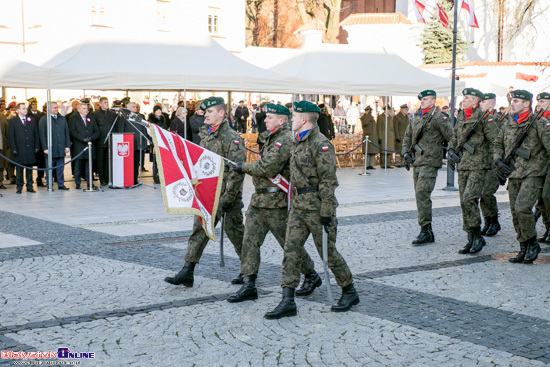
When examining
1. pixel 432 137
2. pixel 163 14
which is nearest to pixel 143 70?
pixel 432 137

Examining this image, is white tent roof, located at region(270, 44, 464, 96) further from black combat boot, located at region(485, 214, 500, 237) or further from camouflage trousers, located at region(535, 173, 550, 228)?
camouflage trousers, located at region(535, 173, 550, 228)

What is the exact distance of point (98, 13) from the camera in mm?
35656

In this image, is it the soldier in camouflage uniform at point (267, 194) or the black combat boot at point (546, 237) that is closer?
the soldier in camouflage uniform at point (267, 194)

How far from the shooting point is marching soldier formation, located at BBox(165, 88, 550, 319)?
6293 mm

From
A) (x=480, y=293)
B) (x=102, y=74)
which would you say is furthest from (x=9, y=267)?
(x=102, y=74)

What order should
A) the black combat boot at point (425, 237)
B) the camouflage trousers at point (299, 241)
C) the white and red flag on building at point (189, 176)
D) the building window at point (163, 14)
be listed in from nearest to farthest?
1. the camouflage trousers at point (299, 241)
2. the white and red flag on building at point (189, 176)
3. the black combat boot at point (425, 237)
4. the building window at point (163, 14)

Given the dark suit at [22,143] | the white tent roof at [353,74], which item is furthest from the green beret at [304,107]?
the white tent roof at [353,74]

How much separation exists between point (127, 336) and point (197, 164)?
2.03 meters

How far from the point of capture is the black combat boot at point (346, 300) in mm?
6359

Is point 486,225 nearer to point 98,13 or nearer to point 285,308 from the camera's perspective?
point 285,308

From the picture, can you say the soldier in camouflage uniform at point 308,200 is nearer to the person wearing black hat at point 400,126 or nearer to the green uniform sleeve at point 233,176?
the green uniform sleeve at point 233,176

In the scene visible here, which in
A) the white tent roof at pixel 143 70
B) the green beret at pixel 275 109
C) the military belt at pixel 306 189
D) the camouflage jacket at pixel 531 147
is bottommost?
the military belt at pixel 306 189

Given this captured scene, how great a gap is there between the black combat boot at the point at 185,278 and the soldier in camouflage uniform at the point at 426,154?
377cm

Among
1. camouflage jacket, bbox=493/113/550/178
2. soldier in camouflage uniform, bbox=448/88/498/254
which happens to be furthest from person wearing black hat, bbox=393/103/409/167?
camouflage jacket, bbox=493/113/550/178
